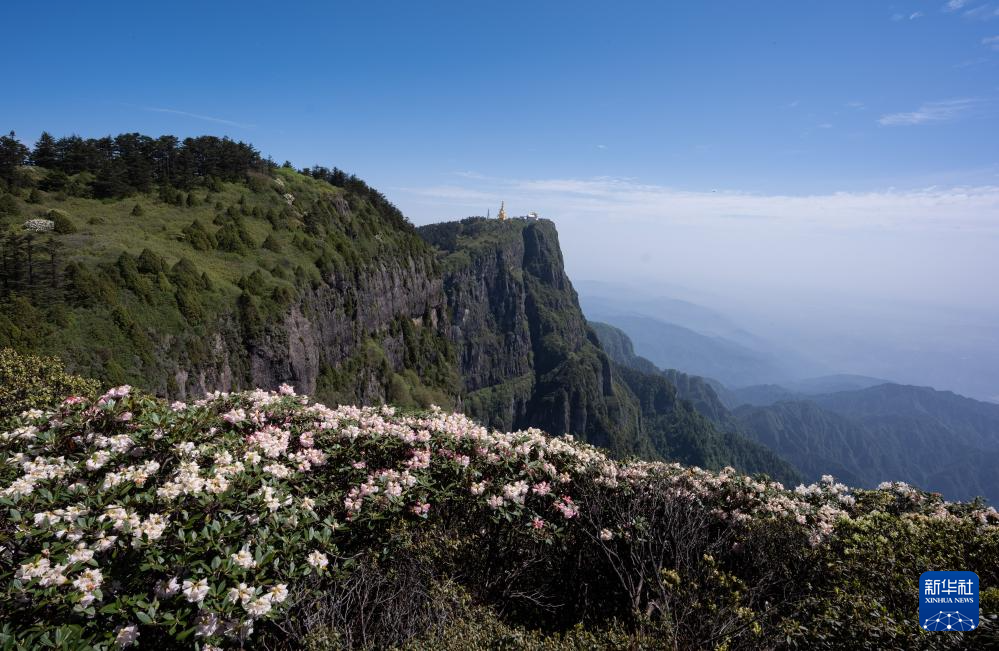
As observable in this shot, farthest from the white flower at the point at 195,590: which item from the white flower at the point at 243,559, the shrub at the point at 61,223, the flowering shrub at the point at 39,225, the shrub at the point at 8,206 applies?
the shrub at the point at 8,206

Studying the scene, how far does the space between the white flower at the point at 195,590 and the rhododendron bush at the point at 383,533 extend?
0.03 metres

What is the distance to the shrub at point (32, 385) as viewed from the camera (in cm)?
824

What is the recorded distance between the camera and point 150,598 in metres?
4.38

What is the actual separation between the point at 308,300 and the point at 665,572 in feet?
A: 147

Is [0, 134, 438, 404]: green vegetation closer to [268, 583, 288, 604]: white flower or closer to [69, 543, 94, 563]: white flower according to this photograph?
[69, 543, 94, 563]: white flower

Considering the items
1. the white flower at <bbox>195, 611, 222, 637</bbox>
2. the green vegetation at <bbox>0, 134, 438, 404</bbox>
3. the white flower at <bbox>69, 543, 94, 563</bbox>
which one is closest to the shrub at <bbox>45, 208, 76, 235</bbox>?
the green vegetation at <bbox>0, 134, 438, 404</bbox>

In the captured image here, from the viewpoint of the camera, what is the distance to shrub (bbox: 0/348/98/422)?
324 inches

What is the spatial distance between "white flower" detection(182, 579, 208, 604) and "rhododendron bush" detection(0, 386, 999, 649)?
35mm

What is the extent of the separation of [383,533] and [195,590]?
2.34 metres

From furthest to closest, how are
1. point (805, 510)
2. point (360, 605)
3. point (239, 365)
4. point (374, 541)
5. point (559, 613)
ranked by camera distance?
point (239, 365) < point (805, 510) < point (559, 613) < point (374, 541) < point (360, 605)

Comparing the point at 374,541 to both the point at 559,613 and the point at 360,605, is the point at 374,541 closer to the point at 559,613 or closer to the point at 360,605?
the point at 360,605

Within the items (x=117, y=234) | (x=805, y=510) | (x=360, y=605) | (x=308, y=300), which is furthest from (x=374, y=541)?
(x=308, y=300)

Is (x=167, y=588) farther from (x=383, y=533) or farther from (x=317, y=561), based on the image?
(x=383, y=533)

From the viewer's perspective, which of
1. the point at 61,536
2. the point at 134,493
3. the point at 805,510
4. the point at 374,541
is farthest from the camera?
the point at 805,510
